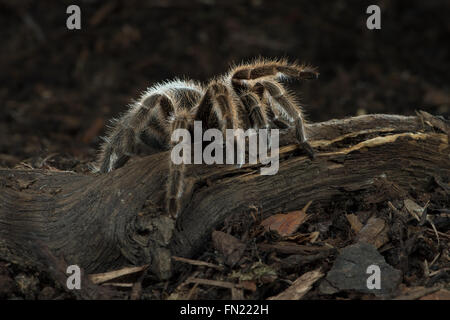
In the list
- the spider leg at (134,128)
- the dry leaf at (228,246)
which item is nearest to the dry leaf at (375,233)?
the dry leaf at (228,246)

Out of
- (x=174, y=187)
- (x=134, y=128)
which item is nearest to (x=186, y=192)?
(x=174, y=187)

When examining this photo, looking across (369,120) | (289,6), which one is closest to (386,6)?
(289,6)

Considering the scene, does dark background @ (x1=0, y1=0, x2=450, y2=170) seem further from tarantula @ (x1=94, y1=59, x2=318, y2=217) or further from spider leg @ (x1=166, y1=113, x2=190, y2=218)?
spider leg @ (x1=166, y1=113, x2=190, y2=218)

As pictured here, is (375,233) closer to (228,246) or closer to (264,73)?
(228,246)

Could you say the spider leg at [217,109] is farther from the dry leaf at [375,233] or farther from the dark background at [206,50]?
the dark background at [206,50]

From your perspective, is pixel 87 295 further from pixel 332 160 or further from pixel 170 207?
pixel 332 160
